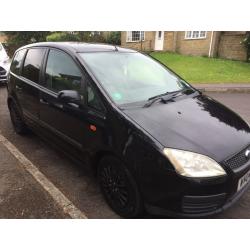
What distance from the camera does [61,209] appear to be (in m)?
3.03

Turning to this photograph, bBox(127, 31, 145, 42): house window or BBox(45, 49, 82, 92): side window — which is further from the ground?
BBox(45, 49, 82, 92): side window

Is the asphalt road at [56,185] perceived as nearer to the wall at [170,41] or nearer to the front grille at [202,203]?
the front grille at [202,203]

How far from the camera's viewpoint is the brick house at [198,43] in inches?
650

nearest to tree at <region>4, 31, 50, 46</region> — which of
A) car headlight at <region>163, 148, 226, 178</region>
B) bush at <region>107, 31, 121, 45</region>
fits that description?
bush at <region>107, 31, 121, 45</region>

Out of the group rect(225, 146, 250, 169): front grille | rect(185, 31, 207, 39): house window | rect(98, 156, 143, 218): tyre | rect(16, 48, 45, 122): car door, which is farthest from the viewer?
rect(185, 31, 207, 39): house window

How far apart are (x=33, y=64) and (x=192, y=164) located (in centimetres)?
300

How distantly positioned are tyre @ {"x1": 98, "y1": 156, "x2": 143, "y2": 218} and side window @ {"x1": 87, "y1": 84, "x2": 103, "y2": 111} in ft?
1.79

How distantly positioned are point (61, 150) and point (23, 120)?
1.42 meters

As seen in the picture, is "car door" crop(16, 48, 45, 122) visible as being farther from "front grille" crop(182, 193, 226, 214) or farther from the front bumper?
"front grille" crop(182, 193, 226, 214)

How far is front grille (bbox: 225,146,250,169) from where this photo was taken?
8.13 ft

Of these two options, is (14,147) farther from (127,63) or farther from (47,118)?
(127,63)

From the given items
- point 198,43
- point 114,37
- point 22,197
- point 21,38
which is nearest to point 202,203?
point 22,197

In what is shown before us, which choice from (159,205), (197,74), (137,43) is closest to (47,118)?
(159,205)

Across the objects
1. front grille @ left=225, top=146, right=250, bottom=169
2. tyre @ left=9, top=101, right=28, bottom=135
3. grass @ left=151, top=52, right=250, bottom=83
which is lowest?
grass @ left=151, top=52, right=250, bottom=83
